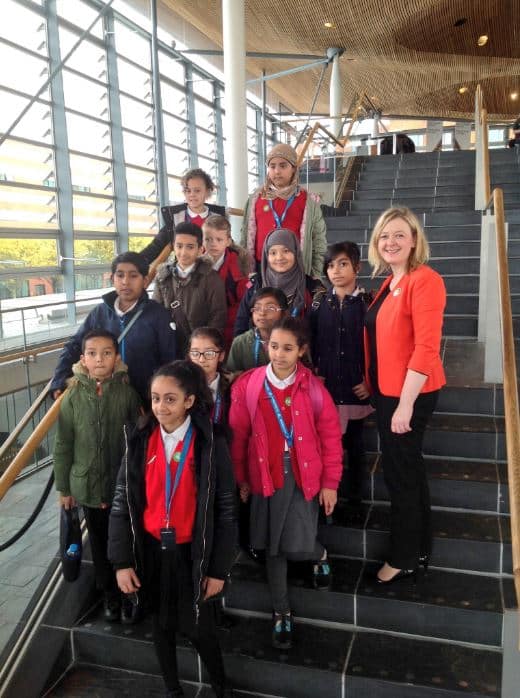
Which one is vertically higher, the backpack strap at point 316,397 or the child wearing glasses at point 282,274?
the child wearing glasses at point 282,274

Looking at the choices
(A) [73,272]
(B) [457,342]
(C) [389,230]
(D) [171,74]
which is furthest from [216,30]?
(C) [389,230]

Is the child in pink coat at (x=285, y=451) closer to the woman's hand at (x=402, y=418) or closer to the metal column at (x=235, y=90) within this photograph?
the woman's hand at (x=402, y=418)

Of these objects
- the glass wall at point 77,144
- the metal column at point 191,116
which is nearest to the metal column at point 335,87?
the metal column at point 191,116

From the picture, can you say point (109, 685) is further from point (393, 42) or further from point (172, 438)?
point (393, 42)

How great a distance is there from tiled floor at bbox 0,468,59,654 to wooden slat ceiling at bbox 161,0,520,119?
10.8 m

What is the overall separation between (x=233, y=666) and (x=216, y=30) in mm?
13977

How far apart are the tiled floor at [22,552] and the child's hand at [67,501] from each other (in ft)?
2.06

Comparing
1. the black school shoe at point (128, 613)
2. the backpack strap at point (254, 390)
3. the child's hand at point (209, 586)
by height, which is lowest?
the black school shoe at point (128, 613)

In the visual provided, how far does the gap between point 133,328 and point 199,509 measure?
1.02 metres

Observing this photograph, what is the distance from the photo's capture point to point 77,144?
Result: 33.8 ft

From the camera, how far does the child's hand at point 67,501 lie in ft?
8.25

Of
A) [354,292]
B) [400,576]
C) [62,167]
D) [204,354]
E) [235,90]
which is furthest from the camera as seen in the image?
[62,167]

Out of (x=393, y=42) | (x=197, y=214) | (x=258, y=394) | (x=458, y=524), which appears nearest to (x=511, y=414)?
(x=258, y=394)

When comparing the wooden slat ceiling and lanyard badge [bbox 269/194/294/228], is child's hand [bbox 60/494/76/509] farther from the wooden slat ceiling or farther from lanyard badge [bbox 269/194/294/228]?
the wooden slat ceiling
